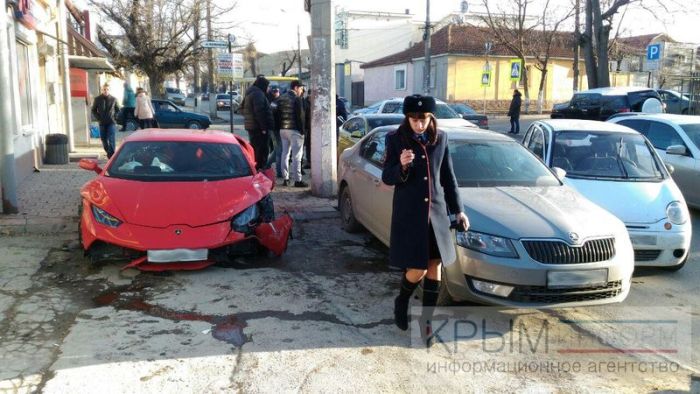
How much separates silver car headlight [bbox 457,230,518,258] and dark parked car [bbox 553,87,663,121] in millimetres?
16107

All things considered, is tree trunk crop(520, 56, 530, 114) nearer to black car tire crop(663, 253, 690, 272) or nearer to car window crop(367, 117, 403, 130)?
car window crop(367, 117, 403, 130)

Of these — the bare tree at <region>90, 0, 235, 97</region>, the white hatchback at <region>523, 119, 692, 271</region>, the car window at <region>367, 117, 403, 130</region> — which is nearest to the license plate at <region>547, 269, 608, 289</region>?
the white hatchback at <region>523, 119, 692, 271</region>

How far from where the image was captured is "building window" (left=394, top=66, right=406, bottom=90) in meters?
42.3

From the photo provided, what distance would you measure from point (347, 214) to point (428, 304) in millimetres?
3411

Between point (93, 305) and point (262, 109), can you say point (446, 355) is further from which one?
point (262, 109)

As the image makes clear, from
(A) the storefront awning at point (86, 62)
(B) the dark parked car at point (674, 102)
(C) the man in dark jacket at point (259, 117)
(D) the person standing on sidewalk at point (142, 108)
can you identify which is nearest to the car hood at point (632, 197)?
(C) the man in dark jacket at point (259, 117)

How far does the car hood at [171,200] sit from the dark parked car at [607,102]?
16210 mm

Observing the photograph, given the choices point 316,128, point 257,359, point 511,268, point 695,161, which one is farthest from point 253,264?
point 695,161

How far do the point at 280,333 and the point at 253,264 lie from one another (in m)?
1.85

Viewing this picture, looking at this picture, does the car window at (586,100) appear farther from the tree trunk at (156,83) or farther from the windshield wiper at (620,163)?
the tree trunk at (156,83)

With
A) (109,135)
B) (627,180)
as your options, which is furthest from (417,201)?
A: (109,135)

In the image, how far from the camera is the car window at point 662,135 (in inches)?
365

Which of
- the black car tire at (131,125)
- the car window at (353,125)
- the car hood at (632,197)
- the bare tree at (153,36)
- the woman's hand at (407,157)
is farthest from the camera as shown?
the bare tree at (153,36)

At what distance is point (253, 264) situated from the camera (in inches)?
244
